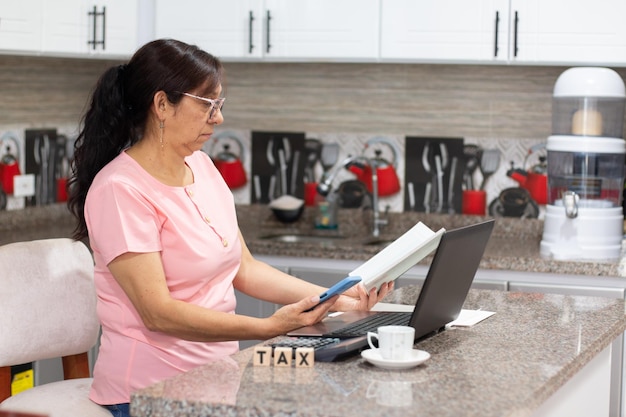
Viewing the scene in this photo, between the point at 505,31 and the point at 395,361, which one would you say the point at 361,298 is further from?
the point at 505,31

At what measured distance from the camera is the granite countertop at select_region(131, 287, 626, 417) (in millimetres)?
1675

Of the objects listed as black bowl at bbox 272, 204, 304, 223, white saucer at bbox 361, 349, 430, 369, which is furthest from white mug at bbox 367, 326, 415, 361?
black bowl at bbox 272, 204, 304, 223

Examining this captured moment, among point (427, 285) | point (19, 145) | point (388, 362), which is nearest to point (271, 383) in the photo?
point (388, 362)

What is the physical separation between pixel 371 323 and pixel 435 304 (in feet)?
0.61

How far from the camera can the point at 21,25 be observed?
11.7ft

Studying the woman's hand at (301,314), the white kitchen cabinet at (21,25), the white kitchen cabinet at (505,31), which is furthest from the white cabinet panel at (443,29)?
the woman's hand at (301,314)

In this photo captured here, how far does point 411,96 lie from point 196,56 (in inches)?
86.9

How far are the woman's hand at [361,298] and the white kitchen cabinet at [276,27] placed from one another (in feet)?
5.94

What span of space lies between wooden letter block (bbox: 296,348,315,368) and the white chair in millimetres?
662

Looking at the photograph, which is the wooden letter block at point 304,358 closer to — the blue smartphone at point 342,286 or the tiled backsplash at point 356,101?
the blue smartphone at point 342,286

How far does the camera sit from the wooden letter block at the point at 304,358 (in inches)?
75.4

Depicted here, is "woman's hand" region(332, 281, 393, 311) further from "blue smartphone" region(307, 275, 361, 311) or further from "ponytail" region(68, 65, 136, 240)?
"ponytail" region(68, 65, 136, 240)

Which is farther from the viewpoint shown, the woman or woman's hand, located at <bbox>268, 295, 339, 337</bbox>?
the woman

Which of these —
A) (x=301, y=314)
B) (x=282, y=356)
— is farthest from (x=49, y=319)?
(x=282, y=356)
